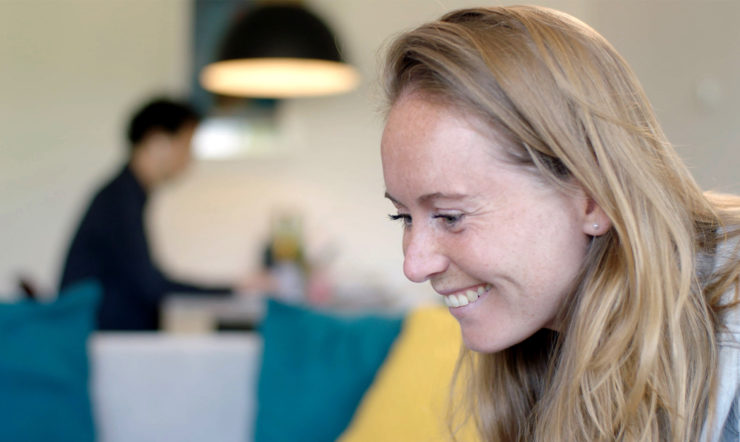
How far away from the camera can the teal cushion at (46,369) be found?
2164 millimetres

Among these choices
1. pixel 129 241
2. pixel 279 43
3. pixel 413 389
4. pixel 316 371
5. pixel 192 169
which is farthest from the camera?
pixel 192 169

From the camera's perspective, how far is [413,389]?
183 centimetres

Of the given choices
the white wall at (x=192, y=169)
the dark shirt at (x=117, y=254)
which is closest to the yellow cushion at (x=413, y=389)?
the dark shirt at (x=117, y=254)

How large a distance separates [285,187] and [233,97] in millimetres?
629

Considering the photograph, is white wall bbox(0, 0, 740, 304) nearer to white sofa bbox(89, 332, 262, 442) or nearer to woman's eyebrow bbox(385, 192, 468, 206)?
white sofa bbox(89, 332, 262, 442)

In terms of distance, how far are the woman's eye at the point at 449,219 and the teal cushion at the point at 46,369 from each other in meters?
1.59

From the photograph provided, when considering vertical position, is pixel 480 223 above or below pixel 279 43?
above

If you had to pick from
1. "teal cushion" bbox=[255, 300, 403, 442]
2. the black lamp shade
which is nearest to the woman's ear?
"teal cushion" bbox=[255, 300, 403, 442]

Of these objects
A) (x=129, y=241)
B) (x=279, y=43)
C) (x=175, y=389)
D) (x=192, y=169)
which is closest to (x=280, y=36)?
(x=279, y=43)

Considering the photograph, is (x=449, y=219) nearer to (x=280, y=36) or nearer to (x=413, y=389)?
(x=413, y=389)

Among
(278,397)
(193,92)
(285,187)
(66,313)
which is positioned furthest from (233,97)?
(278,397)

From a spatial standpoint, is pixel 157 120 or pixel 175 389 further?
pixel 157 120

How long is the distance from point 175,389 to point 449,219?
60.5 inches

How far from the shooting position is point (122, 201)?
Result: 315 centimetres
